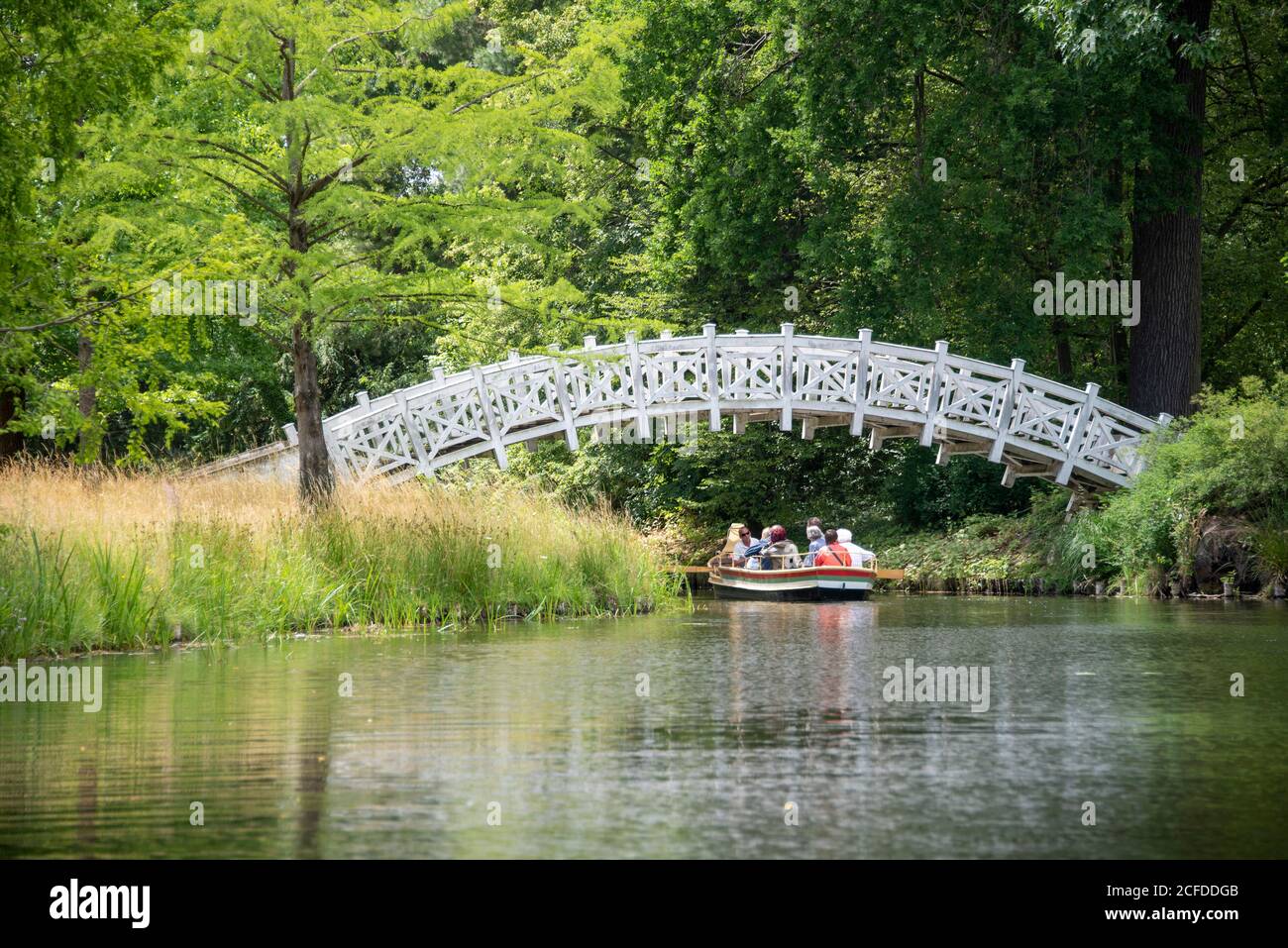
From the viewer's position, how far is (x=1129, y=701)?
8.79 meters

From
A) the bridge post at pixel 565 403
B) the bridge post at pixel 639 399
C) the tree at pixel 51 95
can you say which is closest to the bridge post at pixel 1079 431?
the bridge post at pixel 639 399

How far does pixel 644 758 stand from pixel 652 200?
25.6 meters

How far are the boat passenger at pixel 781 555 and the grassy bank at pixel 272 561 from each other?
474 cm

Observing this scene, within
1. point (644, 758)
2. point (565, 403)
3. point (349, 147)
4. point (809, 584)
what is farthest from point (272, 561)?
point (565, 403)

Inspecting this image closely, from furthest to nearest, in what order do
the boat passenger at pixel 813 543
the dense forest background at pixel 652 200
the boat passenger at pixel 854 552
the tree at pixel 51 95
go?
the boat passenger at pixel 854 552 → the boat passenger at pixel 813 543 → the dense forest background at pixel 652 200 → the tree at pixel 51 95

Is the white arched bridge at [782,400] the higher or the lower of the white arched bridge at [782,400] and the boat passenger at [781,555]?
the higher

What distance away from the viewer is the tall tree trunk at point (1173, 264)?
26.6 meters

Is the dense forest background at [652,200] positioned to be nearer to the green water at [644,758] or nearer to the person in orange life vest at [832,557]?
the green water at [644,758]

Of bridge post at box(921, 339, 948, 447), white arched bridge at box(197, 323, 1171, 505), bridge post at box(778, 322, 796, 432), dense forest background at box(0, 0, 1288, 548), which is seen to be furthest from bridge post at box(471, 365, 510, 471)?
bridge post at box(921, 339, 948, 447)

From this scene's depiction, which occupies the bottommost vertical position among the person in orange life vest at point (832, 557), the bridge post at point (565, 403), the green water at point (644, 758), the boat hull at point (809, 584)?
the green water at point (644, 758)

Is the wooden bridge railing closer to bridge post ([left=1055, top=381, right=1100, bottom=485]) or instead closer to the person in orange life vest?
bridge post ([left=1055, top=381, right=1100, bottom=485])

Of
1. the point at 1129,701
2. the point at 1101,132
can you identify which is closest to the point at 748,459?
the point at 1101,132

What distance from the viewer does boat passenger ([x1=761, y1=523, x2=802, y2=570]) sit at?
946 inches
